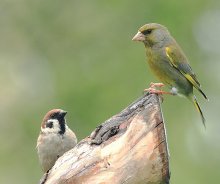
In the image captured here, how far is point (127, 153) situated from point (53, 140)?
2.09 metres

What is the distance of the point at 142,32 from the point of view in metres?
9.91

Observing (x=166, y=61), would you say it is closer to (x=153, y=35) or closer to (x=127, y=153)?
(x=153, y=35)

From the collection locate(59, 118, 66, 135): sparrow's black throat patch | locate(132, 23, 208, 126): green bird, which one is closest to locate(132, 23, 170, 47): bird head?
locate(132, 23, 208, 126): green bird

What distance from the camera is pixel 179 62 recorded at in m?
9.88

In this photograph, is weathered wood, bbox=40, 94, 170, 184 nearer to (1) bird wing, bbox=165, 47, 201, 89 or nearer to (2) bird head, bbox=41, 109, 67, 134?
(1) bird wing, bbox=165, 47, 201, 89

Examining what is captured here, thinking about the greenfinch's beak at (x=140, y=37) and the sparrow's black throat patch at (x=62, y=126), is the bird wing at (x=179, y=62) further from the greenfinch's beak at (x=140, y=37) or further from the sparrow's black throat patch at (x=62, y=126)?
the sparrow's black throat patch at (x=62, y=126)

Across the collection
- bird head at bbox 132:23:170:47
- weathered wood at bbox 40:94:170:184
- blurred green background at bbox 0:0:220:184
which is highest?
blurred green background at bbox 0:0:220:184

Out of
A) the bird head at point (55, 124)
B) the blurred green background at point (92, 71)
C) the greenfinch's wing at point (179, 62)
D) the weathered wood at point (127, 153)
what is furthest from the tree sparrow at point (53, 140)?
the blurred green background at point (92, 71)

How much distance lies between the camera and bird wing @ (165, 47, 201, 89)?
9857mm

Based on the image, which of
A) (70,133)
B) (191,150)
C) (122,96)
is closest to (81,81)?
(122,96)

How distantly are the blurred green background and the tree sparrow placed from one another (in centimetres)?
496

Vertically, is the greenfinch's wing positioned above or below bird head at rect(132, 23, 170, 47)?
below

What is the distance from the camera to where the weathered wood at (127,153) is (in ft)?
26.4

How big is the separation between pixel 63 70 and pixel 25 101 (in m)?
1.12
